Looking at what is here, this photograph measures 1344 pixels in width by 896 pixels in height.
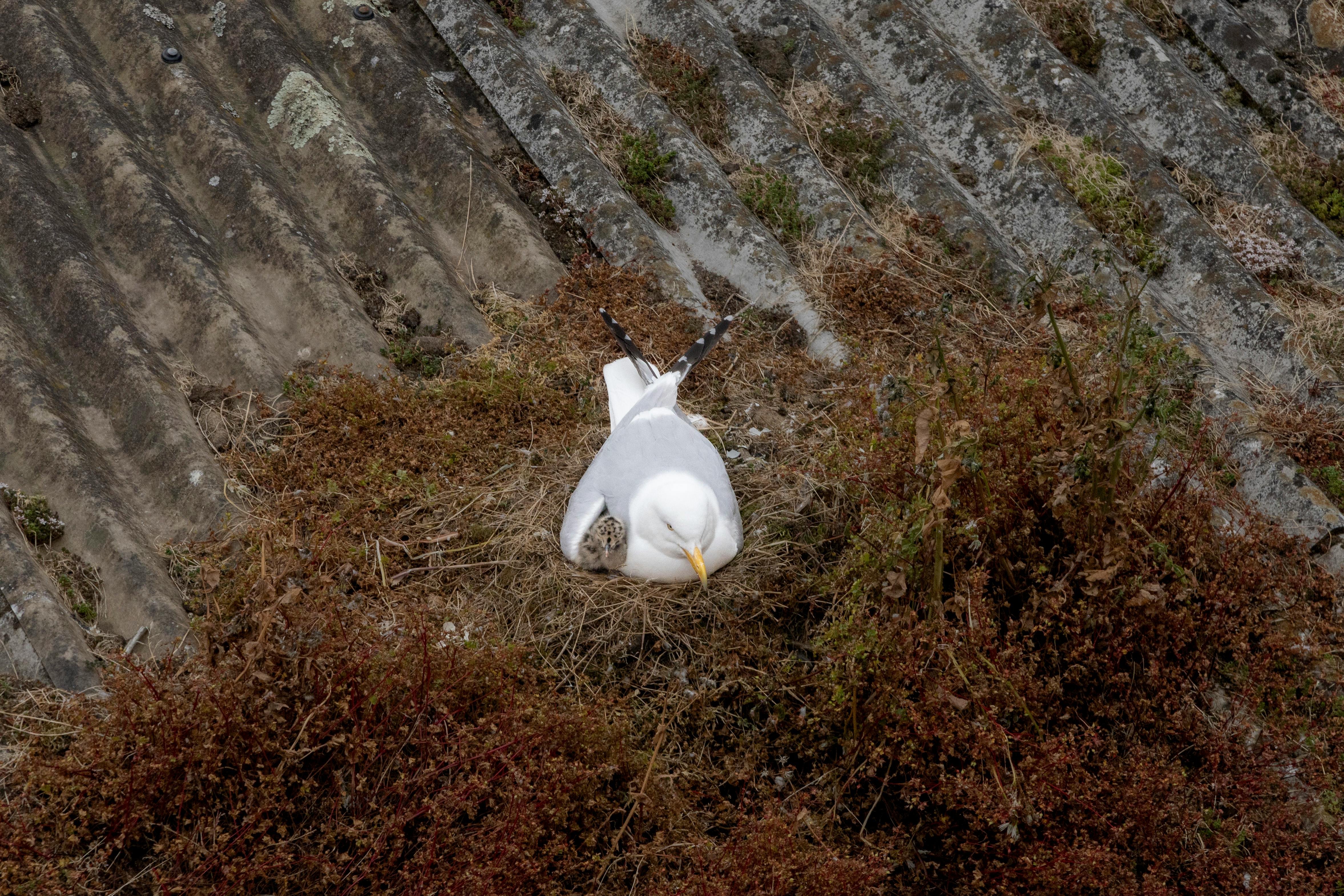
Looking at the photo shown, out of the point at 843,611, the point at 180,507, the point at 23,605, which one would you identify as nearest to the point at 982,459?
the point at 843,611

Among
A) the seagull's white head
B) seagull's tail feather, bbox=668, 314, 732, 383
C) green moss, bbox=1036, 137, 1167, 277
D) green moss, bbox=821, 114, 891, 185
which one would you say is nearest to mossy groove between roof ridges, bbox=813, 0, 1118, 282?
green moss, bbox=1036, 137, 1167, 277

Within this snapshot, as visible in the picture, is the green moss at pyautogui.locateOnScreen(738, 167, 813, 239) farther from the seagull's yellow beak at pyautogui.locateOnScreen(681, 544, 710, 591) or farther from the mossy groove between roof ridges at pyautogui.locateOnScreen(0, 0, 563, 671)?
the seagull's yellow beak at pyautogui.locateOnScreen(681, 544, 710, 591)

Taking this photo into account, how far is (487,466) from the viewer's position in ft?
15.5

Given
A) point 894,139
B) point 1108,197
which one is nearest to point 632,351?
point 894,139

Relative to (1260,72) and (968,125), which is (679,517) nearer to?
(968,125)

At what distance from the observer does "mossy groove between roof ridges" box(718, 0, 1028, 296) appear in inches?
208

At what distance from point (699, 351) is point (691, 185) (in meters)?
1.15

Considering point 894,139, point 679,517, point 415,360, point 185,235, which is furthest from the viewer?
point 894,139

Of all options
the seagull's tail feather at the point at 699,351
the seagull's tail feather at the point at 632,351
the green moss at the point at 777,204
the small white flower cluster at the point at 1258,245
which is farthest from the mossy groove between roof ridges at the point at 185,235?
the small white flower cluster at the point at 1258,245

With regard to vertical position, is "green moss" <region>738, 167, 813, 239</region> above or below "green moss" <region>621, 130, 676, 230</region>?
below

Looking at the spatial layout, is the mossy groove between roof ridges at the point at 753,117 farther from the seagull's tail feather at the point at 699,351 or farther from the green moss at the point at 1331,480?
the green moss at the point at 1331,480

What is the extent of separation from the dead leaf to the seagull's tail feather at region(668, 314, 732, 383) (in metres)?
1.51

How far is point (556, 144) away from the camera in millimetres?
5445

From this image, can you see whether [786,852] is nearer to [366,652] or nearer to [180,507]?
[366,652]
